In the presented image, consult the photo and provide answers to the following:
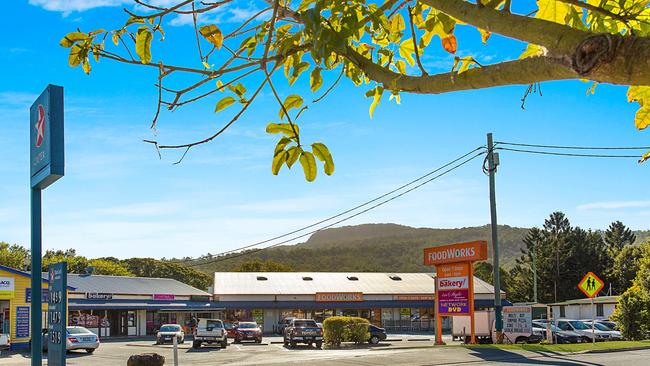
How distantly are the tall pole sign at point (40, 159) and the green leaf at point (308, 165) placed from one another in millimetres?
7333

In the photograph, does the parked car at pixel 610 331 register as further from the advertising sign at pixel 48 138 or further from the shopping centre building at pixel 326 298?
the advertising sign at pixel 48 138

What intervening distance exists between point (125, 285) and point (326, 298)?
1636cm

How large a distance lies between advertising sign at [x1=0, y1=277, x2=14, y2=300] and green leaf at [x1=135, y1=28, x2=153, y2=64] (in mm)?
35885

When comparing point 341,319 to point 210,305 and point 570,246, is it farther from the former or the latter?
point 570,246

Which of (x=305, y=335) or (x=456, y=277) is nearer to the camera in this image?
(x=456, y=277)

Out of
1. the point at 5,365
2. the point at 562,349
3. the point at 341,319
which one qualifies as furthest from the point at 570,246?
the point at 5,365

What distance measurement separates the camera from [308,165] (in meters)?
3.47

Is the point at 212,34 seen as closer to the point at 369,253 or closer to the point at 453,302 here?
the point at 453,302

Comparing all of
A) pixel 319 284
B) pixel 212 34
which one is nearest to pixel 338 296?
pixel 319 284

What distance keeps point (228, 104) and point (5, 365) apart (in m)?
27.3

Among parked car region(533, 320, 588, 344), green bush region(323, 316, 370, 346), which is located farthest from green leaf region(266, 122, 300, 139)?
parked car region(533, 320, 588, 344)

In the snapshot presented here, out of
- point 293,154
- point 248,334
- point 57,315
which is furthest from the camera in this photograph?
point 248,334

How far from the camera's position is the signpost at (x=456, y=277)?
28719mm

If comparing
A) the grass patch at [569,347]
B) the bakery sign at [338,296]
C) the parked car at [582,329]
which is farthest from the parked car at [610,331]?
the bakery sign at [338,296]
